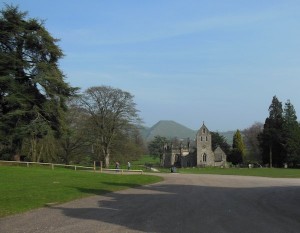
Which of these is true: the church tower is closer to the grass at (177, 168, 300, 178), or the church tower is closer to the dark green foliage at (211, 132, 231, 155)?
the dark green foliage at (211, 132, 231, 155)

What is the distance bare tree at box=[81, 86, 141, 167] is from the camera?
7562 centimetres

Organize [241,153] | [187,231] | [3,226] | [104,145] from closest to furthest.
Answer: [187,231] → [3,226] → [104,145] → [241,153]

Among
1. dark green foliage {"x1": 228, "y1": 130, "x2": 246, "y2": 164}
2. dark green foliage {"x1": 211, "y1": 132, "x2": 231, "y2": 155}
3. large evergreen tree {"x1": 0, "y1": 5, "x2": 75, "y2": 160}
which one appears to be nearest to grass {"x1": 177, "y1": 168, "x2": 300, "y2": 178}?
large evergreen tree {"x1": 0, "y1": 5, "x2": 75, "y2": 160}

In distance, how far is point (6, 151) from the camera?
176 feet

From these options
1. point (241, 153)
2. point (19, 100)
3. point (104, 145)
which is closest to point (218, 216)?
point (19, 100)

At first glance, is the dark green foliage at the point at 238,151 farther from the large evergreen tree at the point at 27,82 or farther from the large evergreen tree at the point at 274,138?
the large evergreen tree at the point at 27,82

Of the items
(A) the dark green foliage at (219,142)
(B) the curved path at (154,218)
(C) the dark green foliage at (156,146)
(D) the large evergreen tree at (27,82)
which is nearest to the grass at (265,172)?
(D) the large evergreen tree at (27,82)

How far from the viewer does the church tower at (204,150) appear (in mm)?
113106

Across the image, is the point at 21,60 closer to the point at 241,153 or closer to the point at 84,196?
the point at 84,196

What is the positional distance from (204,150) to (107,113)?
43561mm

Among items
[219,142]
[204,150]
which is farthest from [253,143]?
[204,150]

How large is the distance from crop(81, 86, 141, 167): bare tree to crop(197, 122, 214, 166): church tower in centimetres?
3964

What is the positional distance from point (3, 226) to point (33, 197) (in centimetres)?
748

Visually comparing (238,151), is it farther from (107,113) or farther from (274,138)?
(107,113)
